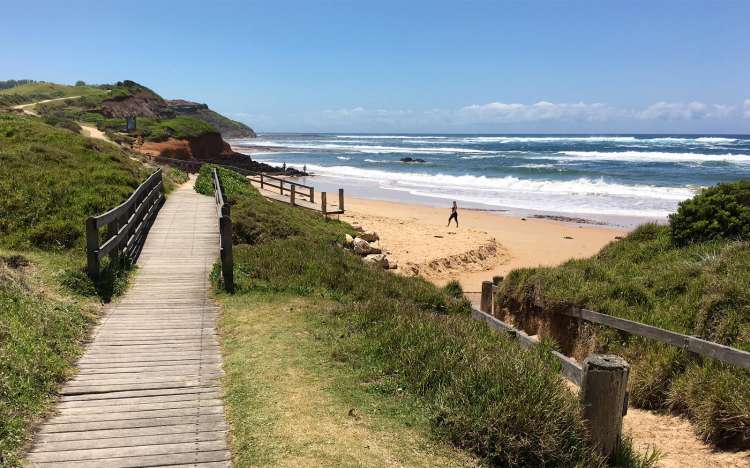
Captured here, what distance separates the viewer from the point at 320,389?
5348mm

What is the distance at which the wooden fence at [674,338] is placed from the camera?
548 centimetres

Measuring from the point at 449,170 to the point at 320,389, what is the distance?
5695 cm

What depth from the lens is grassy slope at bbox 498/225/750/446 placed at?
5664mm

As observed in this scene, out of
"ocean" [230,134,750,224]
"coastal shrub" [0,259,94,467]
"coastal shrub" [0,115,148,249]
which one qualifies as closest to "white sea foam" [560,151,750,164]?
"ocean" [230,134,750,224]

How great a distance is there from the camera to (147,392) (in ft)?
17.5

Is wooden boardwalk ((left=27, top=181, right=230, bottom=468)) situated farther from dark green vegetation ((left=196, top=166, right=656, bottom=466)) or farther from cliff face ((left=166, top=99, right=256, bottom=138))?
cliff face ((left=166, top=99, right=256, bottom=138))

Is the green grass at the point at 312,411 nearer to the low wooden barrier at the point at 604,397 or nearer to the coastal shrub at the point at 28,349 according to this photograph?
the low wooden barrier at the point at 604,397

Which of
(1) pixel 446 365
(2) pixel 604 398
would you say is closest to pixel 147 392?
(1) pixel 446 365

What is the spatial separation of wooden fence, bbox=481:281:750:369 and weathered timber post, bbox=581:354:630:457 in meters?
2.09

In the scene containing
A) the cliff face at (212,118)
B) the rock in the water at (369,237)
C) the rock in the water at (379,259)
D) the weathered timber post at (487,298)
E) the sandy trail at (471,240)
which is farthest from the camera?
the cliff face at (212,118)

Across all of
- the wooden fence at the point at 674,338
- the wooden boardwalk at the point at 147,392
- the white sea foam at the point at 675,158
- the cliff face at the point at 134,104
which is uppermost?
the cliff face at the point at 134,104

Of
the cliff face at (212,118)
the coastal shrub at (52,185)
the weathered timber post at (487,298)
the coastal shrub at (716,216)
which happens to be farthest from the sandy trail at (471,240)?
the cliff face at (212,118)

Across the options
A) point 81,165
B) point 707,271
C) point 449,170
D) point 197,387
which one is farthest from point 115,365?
point 449,170

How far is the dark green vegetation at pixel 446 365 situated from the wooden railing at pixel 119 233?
2.21 m
